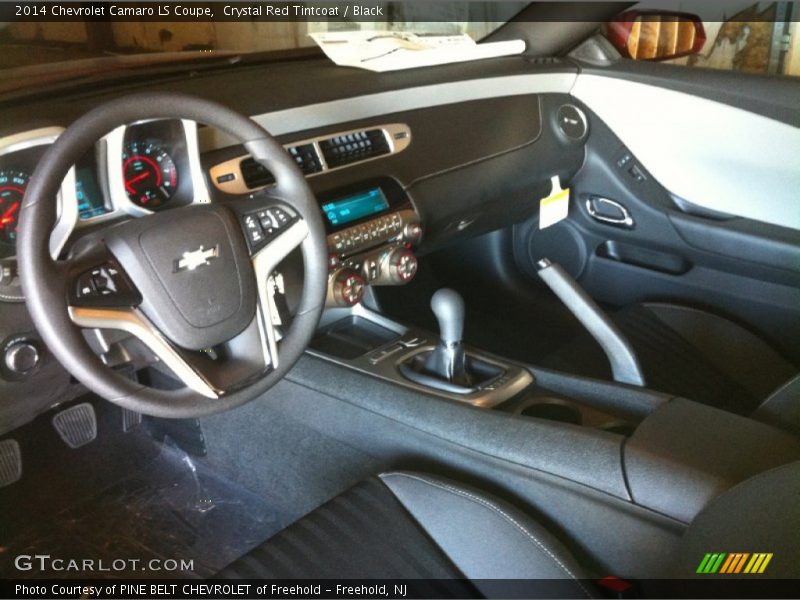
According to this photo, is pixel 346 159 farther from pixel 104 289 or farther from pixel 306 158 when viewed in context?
pixel 104 289

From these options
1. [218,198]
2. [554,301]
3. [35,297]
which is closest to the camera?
[35,297]

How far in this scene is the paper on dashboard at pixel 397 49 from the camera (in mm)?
1512

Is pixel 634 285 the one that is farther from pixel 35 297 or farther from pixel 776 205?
pixel 35 297

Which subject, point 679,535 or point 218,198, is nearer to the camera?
point 679,535

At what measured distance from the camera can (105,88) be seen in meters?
1.20

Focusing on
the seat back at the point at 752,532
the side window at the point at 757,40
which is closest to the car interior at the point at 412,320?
the seat back at the point at 752,532

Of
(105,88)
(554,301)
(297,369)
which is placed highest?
(105,88)

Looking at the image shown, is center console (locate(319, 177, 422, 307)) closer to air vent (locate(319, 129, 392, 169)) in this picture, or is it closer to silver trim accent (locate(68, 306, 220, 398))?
air vent (locate(319, 129, 392, 169))

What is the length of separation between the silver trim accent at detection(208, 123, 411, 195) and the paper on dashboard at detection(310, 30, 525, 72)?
141mm

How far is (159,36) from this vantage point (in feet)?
4.77

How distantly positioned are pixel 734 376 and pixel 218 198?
1.12m

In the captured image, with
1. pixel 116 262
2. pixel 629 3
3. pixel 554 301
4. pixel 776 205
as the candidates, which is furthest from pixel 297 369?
pixel 629 3

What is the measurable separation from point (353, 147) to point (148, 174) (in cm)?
41

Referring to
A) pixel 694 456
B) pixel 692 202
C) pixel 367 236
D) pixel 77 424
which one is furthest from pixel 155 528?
pixel 692 202
